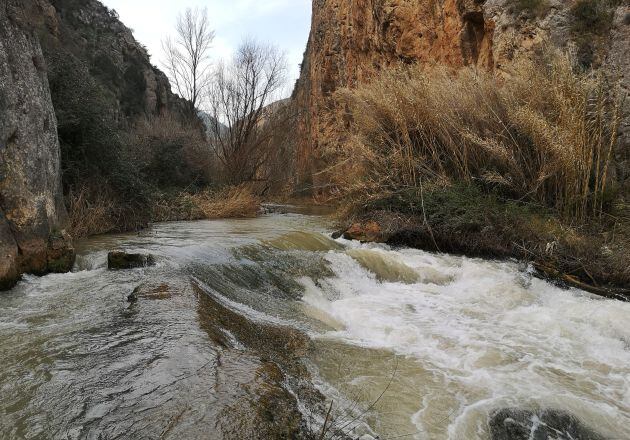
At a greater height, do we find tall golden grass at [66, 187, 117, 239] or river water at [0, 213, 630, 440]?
tall golden grass at [66, 187, 117, 239]

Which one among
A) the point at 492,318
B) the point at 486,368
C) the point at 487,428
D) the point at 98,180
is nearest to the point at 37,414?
the point at 487,428

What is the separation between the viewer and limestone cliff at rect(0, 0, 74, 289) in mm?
5074

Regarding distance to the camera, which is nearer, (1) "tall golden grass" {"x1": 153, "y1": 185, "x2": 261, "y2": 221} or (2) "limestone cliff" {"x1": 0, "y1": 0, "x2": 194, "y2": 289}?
(2) "limestone cliff" {"x1": 0, "y1": 0, "x2": 194, "y2": 289}

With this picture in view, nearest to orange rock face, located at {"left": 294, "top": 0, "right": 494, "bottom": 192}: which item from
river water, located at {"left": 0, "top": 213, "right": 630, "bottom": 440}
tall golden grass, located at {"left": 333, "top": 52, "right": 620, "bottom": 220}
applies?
tall golden grass, located at {"left": 333, "top": 52, "right": 620, "bottom": 220}

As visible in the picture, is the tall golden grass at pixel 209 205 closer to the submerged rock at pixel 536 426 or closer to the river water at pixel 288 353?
the river water at pixel 288 353

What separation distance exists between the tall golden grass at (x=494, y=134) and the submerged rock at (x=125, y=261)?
4.64 metres

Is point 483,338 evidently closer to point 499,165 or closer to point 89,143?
point 499,165

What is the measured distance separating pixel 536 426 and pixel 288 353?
1787 mm

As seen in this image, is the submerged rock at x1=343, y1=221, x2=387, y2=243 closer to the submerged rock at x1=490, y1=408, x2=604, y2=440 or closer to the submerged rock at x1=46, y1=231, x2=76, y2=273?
the submerged rock at x1=46, y1=231, x2=76, y2=273

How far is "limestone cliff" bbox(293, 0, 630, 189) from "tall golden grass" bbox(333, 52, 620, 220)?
1.63 meters

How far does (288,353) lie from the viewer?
362 cm

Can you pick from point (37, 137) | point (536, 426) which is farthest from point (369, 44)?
point (536, 426)

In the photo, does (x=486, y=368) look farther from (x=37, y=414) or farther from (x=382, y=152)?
(x=382, y=152)

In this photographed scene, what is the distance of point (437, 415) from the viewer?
2990 mm
